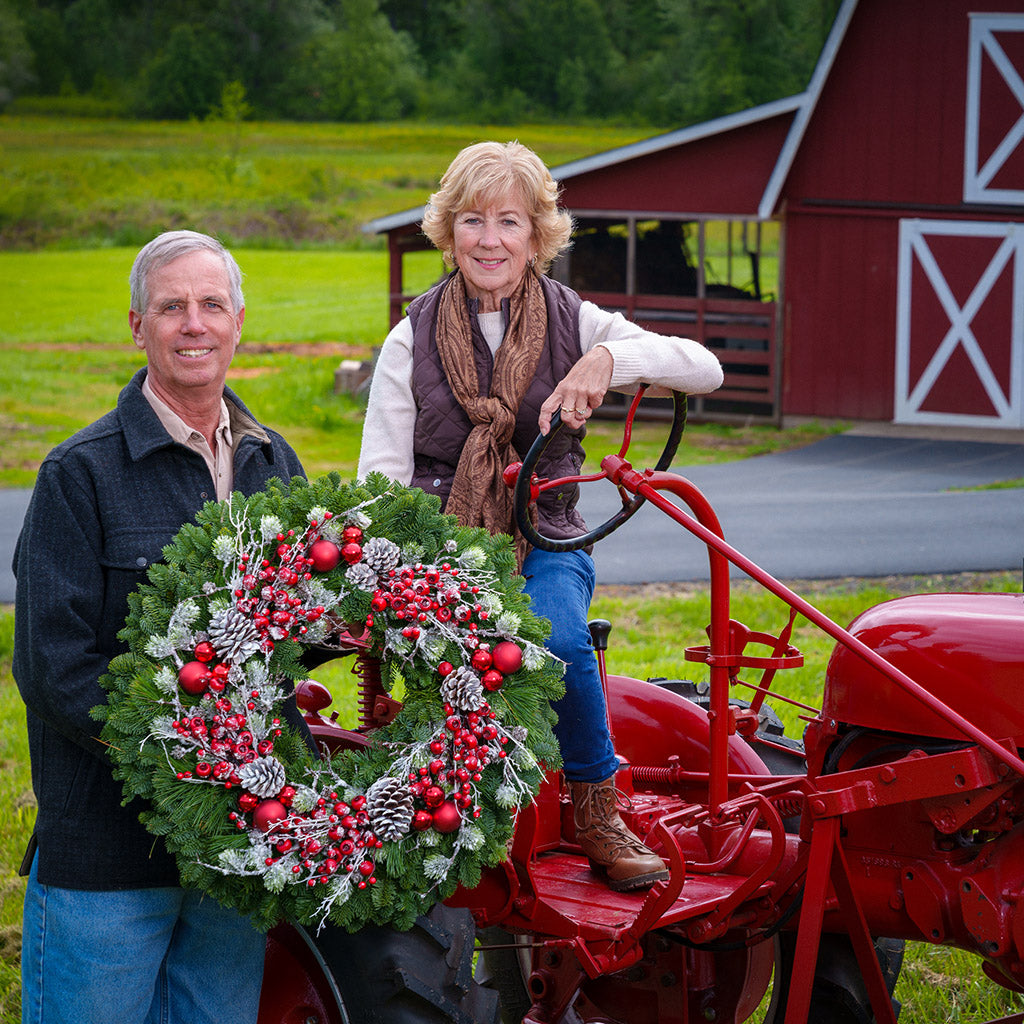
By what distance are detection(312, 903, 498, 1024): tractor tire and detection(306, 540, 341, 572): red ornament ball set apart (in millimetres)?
729

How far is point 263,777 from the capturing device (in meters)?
2.22

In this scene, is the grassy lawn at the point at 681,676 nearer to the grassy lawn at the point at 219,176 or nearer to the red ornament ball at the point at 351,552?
the red ornament ball at the point at 351,552

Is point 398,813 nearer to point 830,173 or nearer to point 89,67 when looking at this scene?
point 830,173

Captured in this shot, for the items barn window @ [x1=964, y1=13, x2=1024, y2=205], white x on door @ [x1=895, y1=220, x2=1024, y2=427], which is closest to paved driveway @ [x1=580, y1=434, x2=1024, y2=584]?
white x on door @ [x1=895, y1=220, x2=1024, y2=427]

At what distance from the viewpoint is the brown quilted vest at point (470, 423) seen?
293 cm

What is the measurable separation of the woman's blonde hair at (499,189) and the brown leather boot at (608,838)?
1.17 meters

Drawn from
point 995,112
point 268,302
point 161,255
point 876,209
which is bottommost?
point 268,302

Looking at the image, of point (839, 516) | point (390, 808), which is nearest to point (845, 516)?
point (839, 516)

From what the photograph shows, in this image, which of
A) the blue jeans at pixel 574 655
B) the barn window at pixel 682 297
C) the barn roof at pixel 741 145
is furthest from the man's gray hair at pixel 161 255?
the barn window at pixel 682 297

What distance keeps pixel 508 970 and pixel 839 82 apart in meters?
13.6

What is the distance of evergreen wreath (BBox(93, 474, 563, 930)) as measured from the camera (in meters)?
2.19

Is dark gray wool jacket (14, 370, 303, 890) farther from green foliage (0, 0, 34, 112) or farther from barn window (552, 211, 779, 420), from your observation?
green foliage (0, 0, 34, 112)

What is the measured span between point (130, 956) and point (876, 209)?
1446 centimetres

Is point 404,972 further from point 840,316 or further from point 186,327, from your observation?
point 840,316
